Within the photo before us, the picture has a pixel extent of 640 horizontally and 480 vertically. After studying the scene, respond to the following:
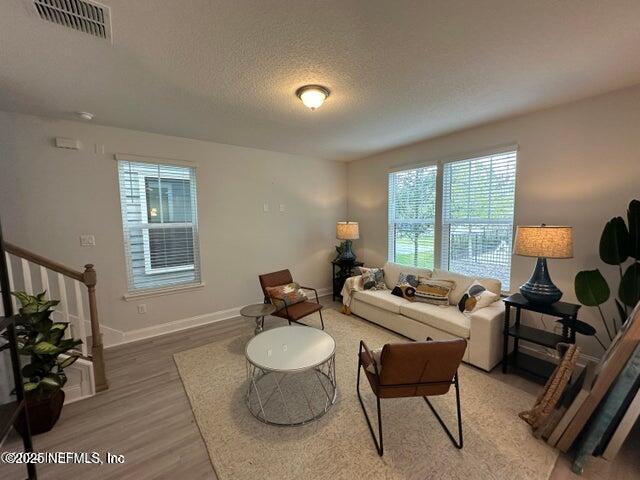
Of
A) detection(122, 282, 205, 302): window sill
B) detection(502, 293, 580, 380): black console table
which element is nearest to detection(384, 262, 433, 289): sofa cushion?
detection(502, 293, 580, 380): black console table

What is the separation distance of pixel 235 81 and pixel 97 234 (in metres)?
2.44

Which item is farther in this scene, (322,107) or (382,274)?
(382,274)

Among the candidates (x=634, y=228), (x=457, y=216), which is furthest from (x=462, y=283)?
(x=634, y=228)

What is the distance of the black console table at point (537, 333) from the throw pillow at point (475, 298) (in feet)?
0.77

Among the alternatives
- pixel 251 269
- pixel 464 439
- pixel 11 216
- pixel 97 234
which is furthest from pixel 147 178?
pixel 464 439

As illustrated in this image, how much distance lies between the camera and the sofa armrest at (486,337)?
251cm

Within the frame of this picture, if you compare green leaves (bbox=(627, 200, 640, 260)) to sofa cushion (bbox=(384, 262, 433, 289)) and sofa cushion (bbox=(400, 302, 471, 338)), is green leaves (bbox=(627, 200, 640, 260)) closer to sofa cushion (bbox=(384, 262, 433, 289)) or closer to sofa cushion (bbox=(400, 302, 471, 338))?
sofa cushion (bbox=(400, 302, 471, 338))

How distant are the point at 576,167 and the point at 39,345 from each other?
4734mm

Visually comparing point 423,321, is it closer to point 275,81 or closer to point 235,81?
point 275,81

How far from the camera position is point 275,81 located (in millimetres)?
2107

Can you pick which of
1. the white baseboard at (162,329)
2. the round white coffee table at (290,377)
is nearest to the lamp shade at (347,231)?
the white baseboard at (162,329)

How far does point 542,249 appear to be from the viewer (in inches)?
90.0

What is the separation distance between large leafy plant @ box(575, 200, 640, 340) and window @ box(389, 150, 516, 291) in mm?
878

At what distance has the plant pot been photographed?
1821 millimetres
